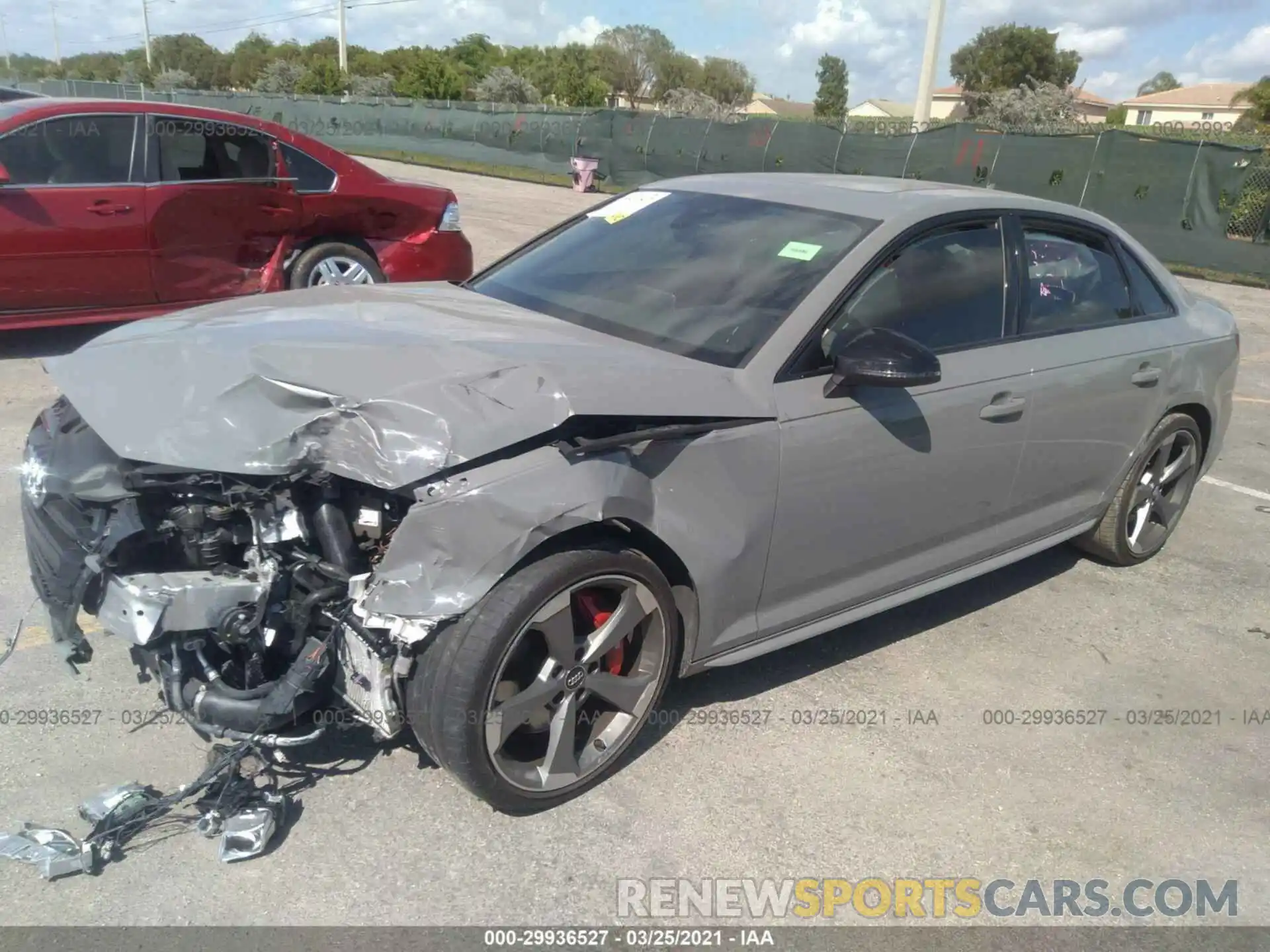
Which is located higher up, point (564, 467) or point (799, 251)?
point (799, 251)

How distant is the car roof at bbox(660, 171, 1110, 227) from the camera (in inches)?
145

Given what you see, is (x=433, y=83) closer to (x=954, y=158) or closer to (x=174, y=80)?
(x=174, y=80)

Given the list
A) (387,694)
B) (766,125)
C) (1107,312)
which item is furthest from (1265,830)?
(766,125)

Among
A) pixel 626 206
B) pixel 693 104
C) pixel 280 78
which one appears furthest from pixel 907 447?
pixel 280 78

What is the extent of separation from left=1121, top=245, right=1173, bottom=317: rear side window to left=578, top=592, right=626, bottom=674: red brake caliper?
289cm

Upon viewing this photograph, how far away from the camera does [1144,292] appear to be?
4.60 m

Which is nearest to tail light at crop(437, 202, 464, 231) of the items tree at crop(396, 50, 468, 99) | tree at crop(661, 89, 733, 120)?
tree at crop(661, 89, 733, 120)

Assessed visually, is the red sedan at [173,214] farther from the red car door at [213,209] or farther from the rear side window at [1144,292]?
the rear side window at [1144,292]

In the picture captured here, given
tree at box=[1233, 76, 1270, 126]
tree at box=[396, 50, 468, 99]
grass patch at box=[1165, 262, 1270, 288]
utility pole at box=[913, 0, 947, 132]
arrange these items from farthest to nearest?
tree at box=[396, 50, 468, 99]
tree at box=[1233, 76, 1270, 126]
utility pole at box=[913, 0, 947, 132]
grass patch at box=[1165, 262, 1270, 288]

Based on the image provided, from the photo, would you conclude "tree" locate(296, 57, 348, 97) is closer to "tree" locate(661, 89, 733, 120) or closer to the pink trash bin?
"tree" locate(661, 89, 733, 120)

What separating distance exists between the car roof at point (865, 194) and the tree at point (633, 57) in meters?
92.8

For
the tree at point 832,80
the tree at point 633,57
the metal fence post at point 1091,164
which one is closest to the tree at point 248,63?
the tree at point 633,57

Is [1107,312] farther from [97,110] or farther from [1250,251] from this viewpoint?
[1250,251]

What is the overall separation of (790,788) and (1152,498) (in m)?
2.72
